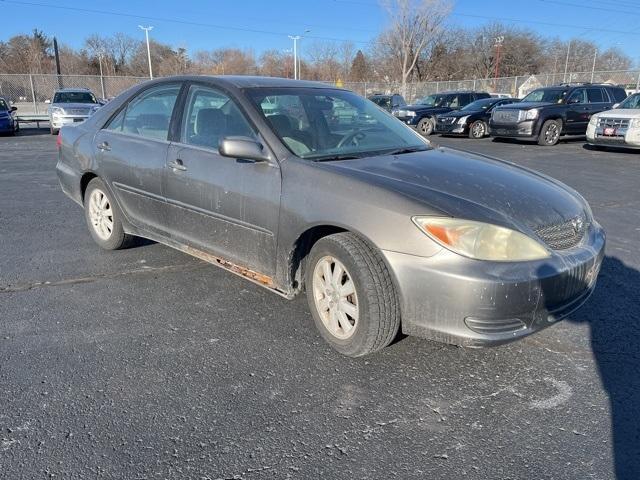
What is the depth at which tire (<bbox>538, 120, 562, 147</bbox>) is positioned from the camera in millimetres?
15148

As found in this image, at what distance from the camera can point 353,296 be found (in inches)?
111

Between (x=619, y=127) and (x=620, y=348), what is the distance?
11477 mm

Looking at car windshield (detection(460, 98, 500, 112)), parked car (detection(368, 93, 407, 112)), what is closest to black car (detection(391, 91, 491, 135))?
car windshield (detection(460, 98, 500, 112))

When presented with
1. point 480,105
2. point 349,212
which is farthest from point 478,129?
point 349,212

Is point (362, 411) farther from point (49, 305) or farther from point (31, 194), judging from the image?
point (31, 194)

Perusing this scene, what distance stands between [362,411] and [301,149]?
5.38 feet

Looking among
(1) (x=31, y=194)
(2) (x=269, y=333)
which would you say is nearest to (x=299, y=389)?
(2) (x=269, y=333)

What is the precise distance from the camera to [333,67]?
67.4 metres

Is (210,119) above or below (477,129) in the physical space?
above

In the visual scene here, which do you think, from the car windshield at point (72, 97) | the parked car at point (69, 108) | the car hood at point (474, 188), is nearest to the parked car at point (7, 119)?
the parked car at point (69, 108)

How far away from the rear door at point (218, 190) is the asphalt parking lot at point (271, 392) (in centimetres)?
48

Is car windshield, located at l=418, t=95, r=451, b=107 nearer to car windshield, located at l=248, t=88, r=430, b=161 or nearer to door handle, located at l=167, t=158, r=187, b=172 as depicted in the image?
car windshield, located at l=248, t=88, r=430, b=161

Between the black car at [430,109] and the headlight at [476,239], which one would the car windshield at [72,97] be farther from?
the headlight at [476,239]

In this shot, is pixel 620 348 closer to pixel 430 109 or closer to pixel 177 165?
pixel 177 165
